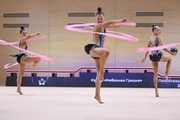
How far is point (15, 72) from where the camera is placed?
12.3 metres

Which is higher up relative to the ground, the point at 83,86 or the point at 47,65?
the point at 47,65

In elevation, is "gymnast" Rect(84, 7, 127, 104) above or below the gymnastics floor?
above

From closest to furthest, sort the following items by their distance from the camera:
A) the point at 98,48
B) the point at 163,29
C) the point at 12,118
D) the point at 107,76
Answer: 1. the point at 12,118
2. the point at 98,48
3. the point at 107,76
4. the point at 163,29

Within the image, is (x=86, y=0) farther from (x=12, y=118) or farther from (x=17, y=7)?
(x=12, y=118)

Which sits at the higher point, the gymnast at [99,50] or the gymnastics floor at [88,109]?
the gymnast at [99,50]

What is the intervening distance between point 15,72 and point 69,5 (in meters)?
3.65

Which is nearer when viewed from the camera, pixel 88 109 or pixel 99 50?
pixel 88 109

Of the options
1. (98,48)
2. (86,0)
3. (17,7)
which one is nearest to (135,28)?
(86,0)

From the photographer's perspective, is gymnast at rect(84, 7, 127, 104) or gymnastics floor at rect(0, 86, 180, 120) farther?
gymnast at rect(84, 7, 127, 104)

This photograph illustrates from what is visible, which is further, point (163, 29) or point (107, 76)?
point (163, 29)

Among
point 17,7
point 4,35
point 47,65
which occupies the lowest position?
point 47,65

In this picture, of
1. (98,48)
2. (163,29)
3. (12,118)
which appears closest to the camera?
(12,118)

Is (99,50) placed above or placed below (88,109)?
above

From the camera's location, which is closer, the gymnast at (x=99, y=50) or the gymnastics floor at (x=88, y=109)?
the gymnastics floor at (x=88, y=109)
